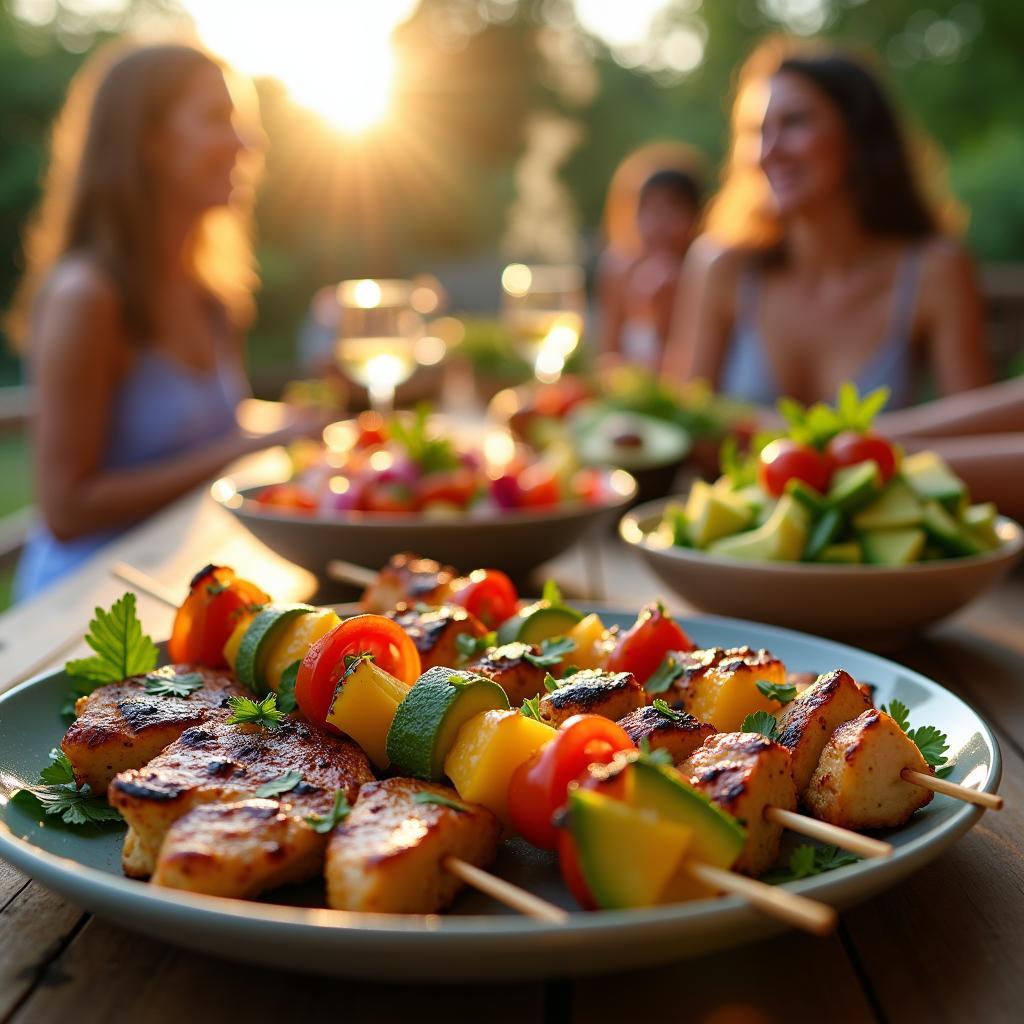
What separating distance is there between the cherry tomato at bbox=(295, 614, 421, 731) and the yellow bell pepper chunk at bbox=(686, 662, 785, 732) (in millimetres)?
323

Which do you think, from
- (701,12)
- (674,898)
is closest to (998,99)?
(701,12)

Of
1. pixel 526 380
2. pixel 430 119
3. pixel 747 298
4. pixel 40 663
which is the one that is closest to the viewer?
pixel 40 663

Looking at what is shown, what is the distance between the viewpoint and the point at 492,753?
3.51 feet

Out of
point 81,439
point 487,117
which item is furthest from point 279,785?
point 487,117

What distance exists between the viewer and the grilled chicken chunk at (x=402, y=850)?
2.92ft

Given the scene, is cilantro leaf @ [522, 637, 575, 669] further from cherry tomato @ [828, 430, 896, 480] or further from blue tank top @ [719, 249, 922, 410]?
blue tank top @ [719, 249, 922, 410]

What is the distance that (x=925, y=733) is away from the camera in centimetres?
122

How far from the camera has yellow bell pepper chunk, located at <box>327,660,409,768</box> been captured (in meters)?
1.17

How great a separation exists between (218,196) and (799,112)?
2396mm

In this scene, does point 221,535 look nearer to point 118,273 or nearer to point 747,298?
point 118,273

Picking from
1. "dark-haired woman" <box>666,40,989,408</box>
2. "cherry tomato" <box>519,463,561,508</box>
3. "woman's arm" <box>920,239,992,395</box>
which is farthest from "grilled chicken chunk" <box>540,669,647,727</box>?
"woman's arm" <box>920,239,992,395</box>

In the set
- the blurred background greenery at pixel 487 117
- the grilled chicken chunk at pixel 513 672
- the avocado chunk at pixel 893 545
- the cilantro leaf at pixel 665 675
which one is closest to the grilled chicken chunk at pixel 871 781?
the cilantro leaf at pixel 665 675

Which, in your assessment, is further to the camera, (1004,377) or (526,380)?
(1004,377)

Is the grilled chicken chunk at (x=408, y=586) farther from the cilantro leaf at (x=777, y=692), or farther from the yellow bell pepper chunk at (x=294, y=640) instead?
the cilantro leaf at (x=777, y=692)
